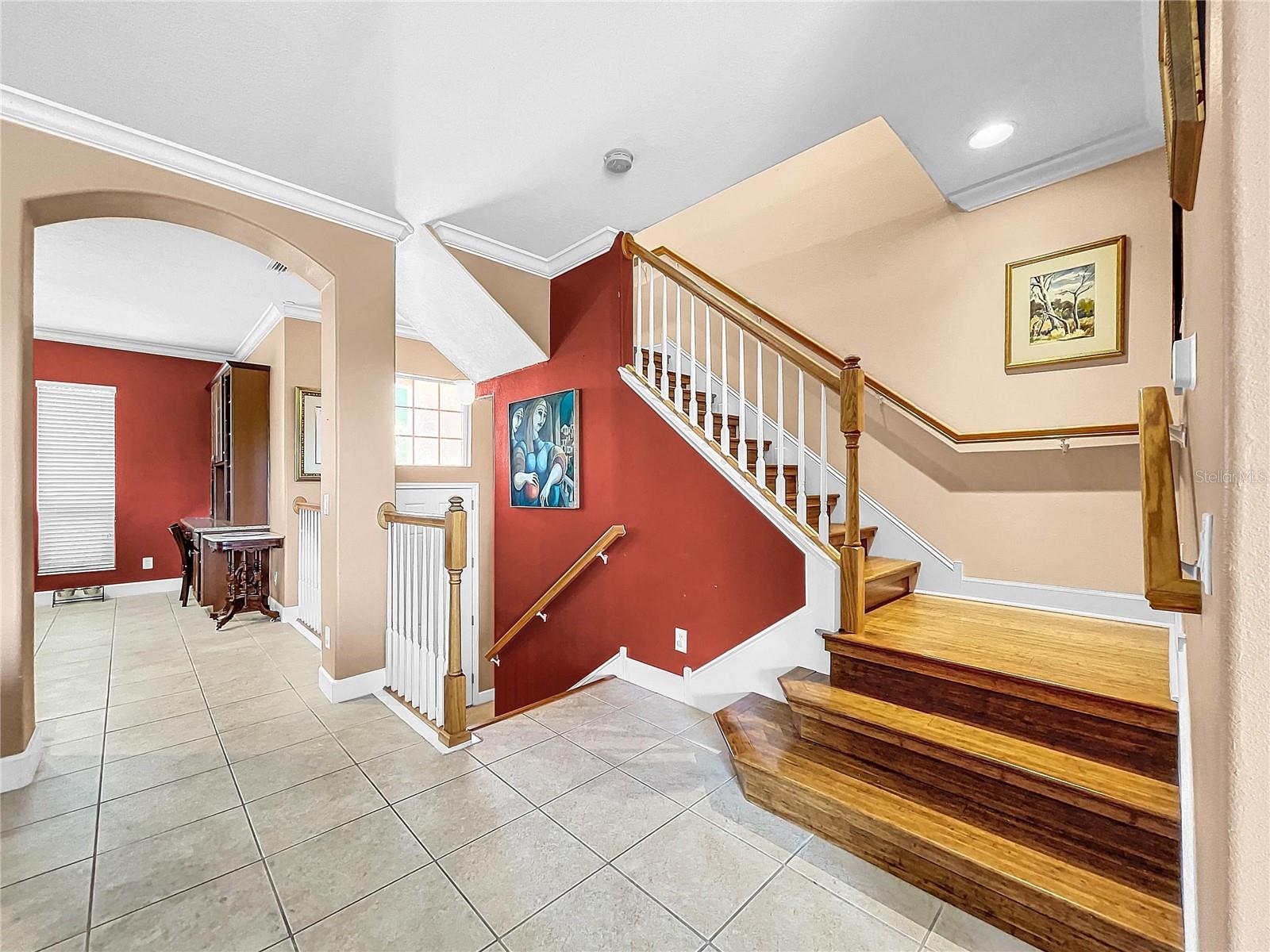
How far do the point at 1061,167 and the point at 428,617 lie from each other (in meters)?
3.74

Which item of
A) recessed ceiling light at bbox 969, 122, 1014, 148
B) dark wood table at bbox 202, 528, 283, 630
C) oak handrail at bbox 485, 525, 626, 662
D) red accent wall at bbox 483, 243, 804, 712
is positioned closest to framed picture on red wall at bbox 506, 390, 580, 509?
red accent wall at bbox 483, 243, 804, 712

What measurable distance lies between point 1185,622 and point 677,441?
214cm

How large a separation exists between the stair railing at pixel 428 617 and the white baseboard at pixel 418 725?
0.07ft

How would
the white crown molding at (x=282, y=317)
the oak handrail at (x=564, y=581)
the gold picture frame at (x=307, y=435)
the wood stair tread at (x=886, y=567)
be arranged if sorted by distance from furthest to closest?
the gold picture frame at (x=307, y=435) < the white crown molding at (x=282, y=317) < the oak handrail at (x=564, y=581) < the wood stair tread at (x=886, y=567)

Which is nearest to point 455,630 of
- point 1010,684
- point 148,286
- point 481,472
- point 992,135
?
point 1010,684

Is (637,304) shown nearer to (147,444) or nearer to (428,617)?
(428,617)

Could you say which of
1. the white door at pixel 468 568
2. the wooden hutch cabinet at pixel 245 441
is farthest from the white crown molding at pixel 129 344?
the white door at pixel 468 568

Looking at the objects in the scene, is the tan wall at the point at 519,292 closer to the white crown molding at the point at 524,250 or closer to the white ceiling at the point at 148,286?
the white crown molding at the point at 524,250

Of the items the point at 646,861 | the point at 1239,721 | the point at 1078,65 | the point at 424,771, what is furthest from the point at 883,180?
the point at 424,771

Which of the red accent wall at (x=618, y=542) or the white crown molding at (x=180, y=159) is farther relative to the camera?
the red accent wall at (x=618, y=542)

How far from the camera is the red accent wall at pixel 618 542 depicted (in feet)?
9.07

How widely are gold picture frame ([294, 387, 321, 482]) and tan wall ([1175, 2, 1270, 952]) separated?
5310mm

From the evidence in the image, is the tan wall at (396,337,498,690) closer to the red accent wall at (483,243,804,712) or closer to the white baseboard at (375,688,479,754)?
the red accent wall at (483,243,804,712)

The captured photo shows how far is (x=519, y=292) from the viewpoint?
3812 mm
